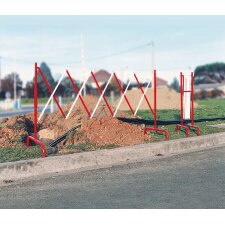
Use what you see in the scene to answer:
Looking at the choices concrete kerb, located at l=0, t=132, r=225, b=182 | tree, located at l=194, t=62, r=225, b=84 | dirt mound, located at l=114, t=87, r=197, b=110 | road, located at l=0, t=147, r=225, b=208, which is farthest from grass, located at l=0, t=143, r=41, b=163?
tree, located at l=194, t=62, r=225, b=84

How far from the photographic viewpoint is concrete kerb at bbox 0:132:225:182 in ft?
21.4

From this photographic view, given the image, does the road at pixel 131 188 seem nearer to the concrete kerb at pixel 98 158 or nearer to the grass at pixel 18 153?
the concrete kerb at pixel 98 158

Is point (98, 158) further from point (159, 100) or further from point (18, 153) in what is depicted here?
point (159, 100)

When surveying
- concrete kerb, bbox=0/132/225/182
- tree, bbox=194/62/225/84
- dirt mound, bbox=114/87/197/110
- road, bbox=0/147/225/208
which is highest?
tree, bbox=194/62/225/84

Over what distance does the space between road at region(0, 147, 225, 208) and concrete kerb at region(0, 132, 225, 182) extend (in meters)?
0.34

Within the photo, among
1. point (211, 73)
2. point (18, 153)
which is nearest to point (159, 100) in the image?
point (18, 153)

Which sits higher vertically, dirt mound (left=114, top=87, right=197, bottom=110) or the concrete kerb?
dirt mound (left=114, top=87, right=197, bottom=110)

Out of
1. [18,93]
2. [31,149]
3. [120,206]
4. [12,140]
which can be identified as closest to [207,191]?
[120,206]

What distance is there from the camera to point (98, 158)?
7395 mm

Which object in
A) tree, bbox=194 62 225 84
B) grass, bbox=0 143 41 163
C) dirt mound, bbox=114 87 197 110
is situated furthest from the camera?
tree, bbox=194 62 225 84

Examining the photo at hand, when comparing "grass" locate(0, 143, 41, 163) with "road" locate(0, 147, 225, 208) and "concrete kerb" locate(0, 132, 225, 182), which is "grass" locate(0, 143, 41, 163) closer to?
"concrete kerb" locate(0, 132, 225, 182)

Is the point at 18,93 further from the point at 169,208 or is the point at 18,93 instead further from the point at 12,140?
the point at 169,208

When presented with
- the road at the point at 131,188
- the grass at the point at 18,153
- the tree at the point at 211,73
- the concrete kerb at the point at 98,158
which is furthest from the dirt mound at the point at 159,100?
the tree at the point at 211,73

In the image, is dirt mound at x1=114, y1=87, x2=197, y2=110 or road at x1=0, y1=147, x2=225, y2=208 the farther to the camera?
dirt mound at x1=114, y1=87, x2=197, y2=110
